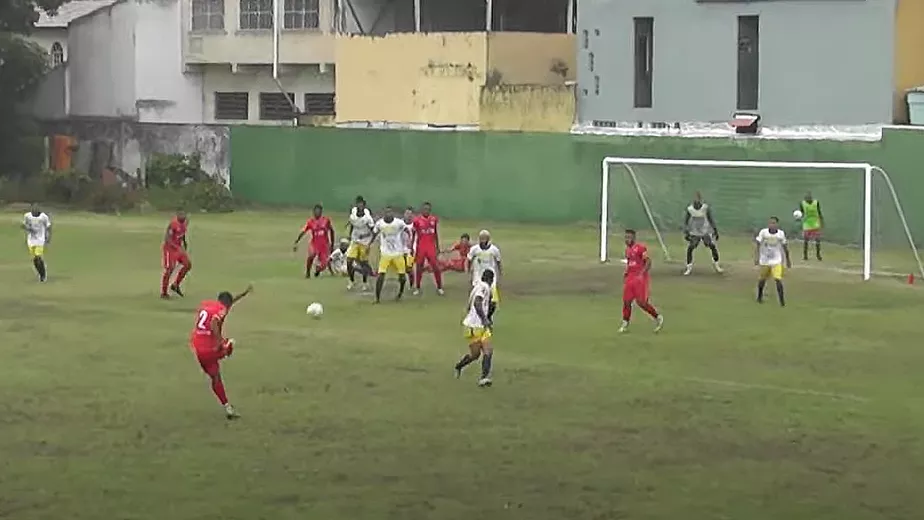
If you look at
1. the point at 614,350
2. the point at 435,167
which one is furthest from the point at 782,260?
the point at 435,167

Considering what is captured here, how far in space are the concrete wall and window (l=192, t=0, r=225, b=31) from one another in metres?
16.8

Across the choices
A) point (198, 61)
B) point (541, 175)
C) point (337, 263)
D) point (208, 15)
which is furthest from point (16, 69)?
point (337, 263)

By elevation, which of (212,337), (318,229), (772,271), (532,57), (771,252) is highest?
(532,57)

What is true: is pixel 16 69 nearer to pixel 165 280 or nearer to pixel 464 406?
pixel 165 280

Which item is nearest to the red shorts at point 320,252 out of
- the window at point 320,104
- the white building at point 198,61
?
the window at point 320,104

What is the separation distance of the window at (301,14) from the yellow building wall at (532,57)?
9.85 metres

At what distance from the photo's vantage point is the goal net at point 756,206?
38562 millimetres

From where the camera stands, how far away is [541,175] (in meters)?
49.7

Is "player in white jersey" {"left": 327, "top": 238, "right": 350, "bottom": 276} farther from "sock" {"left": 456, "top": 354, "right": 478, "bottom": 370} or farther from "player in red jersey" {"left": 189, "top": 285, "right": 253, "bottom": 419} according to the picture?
"player in red jersey" {"left": 189, "top": 285, "right": 253, "bottom": 419}

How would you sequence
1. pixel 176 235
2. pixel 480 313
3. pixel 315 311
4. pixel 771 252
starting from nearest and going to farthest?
pixel 480 313 < pixel 315 311 < pixel 771 252 < pixel 176 235

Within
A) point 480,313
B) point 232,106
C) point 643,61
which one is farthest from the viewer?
point 232,106

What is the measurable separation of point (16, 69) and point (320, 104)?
10698 millimetres

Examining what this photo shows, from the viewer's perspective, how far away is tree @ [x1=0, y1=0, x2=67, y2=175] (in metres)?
57.7

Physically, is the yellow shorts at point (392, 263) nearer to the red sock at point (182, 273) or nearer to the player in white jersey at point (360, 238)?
the player in white jersey at point (360, 238)
